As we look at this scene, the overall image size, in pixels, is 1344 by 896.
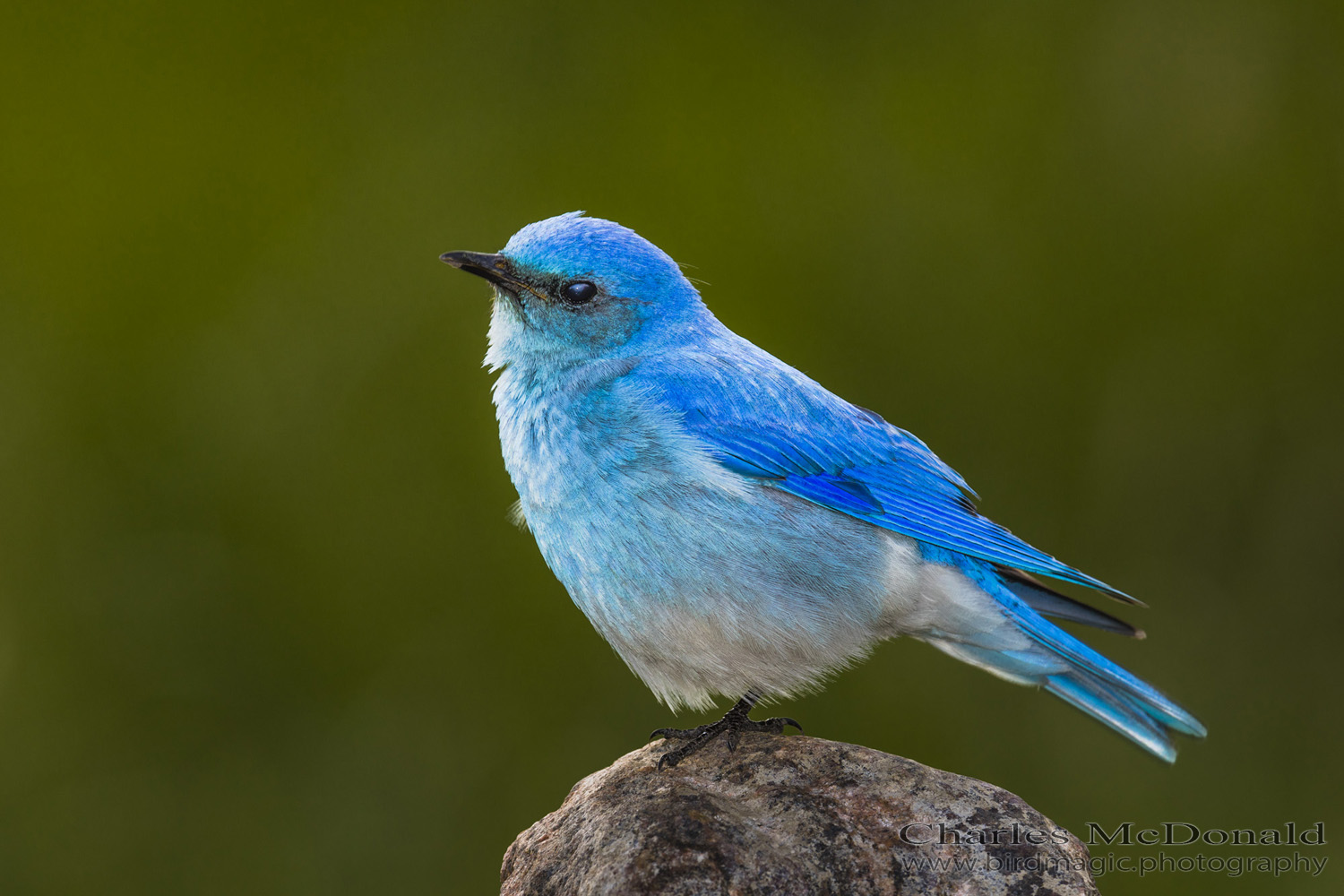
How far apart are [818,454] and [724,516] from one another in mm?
516

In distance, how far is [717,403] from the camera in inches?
171

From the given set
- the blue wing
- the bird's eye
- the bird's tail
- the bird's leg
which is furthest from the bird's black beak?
the bird's tail

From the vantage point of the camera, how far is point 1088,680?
463 cm

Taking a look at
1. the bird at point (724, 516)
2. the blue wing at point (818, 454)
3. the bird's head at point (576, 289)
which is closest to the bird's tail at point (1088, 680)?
the bird at point (724, 516)

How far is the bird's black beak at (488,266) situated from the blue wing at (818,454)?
2.17 ft

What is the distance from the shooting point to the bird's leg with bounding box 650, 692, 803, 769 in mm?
4434

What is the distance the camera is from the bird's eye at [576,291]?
4438 millimetres

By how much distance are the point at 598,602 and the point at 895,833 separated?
Result: 1.32 metres

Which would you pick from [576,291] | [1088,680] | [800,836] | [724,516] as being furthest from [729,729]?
[576,291]

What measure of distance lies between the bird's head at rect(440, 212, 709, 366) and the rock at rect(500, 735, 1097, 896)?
1702 mm

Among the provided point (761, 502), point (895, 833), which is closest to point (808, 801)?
point (895, 833)

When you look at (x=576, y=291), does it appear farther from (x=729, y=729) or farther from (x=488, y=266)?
(x=729, y=729)

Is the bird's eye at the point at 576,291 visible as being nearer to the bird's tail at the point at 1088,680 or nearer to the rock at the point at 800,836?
the rock at the point at 800,836

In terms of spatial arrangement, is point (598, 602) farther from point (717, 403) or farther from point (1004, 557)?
point (1004, 557)
